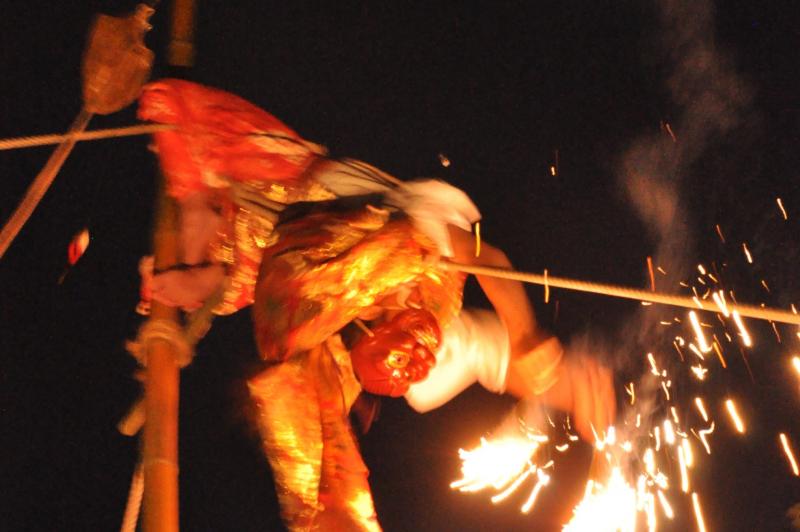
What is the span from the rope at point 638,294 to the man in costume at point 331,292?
0.11 m

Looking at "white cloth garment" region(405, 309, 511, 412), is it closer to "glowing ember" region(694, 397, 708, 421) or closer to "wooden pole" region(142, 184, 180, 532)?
"wooden pole" region(142, 184, 180, 532)

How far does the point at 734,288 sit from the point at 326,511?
1.22 m

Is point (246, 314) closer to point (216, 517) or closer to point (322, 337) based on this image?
point (216, 517)

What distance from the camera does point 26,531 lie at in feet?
8.04

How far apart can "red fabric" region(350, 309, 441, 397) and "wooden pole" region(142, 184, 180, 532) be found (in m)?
0.34

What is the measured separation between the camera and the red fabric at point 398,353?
1.47 m

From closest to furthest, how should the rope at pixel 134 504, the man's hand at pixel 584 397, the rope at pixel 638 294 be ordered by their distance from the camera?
1. the rope at pixel 638 294
2. the man's hand at pixel 584 397
3. the rope at pixel 134 504

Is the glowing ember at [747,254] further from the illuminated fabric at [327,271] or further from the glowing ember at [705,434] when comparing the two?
the illuminated fabric at [327,271]

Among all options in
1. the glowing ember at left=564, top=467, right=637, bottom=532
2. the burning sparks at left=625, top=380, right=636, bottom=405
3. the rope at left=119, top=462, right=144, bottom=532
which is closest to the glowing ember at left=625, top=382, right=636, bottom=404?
the burning sparks at left=625, top=380, right=636, bottom=405

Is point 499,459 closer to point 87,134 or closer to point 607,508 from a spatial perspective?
point 607,508

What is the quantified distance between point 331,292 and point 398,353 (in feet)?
0.49

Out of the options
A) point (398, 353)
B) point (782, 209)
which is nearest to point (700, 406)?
point (782, 209)

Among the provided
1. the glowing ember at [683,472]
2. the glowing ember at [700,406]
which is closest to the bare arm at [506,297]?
the glowing ember at [683,472]

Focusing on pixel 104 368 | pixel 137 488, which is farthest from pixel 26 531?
pixel 137 488
